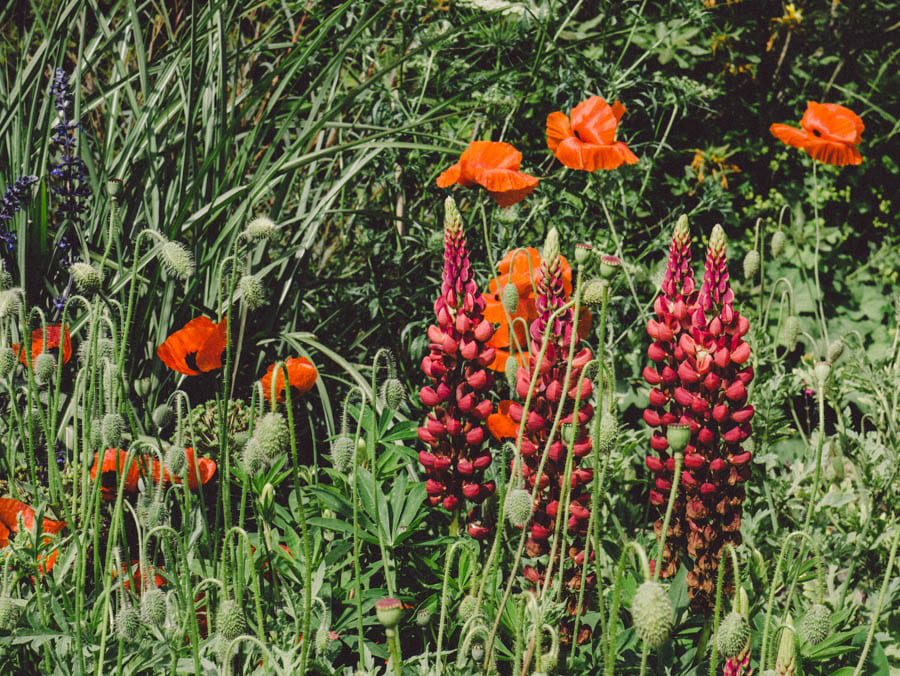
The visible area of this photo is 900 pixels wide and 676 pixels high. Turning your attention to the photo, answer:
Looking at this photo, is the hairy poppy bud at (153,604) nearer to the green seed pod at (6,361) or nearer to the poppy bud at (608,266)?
the green seed pod at (6,361)

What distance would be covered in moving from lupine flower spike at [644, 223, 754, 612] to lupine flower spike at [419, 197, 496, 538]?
0.29 metres

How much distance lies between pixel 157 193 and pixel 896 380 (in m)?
1.81

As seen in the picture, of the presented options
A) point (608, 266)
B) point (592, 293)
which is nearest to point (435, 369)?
point (592, 293)

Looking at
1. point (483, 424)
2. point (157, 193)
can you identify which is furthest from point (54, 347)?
point (483, 424)

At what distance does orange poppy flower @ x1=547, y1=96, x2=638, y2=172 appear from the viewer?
2.22 metres

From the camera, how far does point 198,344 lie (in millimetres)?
1786

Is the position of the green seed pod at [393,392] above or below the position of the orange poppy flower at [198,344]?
above

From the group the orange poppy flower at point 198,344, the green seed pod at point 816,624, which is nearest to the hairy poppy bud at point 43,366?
the orange poppy flower at point 198,344

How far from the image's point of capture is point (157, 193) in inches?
91.1

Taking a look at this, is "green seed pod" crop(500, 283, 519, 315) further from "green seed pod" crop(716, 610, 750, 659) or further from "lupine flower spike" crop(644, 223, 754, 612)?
"green seed pod" crop(716, 610, 750, 659)

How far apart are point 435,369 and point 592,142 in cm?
87

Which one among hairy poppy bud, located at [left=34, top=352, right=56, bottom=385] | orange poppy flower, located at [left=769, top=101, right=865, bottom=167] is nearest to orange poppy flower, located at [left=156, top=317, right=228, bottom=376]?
hairy poppy bud, located at [left=34, top=352, right=56, bottom=385]

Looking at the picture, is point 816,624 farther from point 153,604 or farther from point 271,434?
point 153,604

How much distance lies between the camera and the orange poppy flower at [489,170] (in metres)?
2.06
